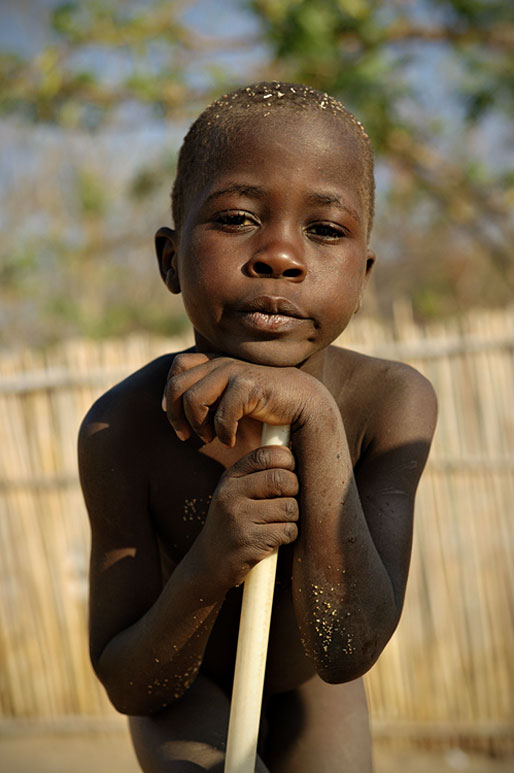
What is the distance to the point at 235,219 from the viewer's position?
143 centimetres

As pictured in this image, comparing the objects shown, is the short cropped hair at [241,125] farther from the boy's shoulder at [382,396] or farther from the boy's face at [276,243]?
the boy's shoulder at [382,396]

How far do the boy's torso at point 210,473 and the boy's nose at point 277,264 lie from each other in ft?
1.13

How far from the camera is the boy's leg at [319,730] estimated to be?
1.78 m

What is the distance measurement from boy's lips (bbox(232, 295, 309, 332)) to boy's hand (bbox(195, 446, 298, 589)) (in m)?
0.20

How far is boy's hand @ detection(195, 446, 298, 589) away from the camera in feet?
4.45

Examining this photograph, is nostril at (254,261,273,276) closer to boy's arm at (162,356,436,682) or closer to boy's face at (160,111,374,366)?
boy's face at (160,111,374,366)

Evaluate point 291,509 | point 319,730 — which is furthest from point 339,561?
point 319,730

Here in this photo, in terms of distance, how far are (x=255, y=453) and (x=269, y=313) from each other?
23 centimetres

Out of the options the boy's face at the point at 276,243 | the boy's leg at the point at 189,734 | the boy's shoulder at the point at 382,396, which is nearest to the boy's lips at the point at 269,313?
the boy's face at the point at 276,243

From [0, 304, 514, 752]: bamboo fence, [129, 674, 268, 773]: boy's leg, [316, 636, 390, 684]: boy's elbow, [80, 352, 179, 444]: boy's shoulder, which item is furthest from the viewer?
[0, 304, 514, 752]: bamboo fence

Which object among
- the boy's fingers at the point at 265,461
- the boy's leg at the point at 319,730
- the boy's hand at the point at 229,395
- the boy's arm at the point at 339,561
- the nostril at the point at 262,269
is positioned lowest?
the boy's leg at the point at 319,730

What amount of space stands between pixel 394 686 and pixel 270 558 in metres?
3.67

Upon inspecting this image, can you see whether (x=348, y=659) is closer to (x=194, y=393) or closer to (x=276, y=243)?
(x=194, y=393)

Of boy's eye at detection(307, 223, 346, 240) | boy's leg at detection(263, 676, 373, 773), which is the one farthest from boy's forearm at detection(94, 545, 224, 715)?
boy's eye at detection(307, 223, 346, 240)
